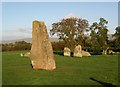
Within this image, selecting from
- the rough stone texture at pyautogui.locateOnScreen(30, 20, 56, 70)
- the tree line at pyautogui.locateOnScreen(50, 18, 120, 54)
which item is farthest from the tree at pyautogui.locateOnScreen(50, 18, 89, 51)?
the rough stone texture at pyautogui.locateOnScreen(30, 20, 56, 70)

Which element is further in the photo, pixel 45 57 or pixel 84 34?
pixel 84 34

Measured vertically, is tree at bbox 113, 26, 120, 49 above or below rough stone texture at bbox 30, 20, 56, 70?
above

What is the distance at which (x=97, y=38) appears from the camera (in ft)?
181

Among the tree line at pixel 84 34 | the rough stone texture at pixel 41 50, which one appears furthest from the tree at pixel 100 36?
the rough stone texture at pixel 41 50

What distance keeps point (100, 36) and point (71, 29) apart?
7.79 meters

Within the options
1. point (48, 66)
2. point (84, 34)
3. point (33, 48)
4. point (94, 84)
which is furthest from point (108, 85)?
point (84, 34)

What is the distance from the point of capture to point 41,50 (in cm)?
2094

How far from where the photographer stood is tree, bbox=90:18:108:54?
53.9 m

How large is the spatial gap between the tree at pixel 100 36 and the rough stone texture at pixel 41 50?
110 ft

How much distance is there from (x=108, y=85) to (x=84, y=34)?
48485 millimetres

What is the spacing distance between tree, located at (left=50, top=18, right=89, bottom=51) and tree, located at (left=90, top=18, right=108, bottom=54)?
4651 mm

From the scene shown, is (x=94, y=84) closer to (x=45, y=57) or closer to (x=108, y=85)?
(x=108, y=85)

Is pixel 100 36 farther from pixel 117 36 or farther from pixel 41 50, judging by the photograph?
pixel 41 50

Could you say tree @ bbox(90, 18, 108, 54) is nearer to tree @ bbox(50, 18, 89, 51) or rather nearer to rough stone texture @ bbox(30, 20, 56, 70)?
tree @ bbox(50, 18, 89, 51)
